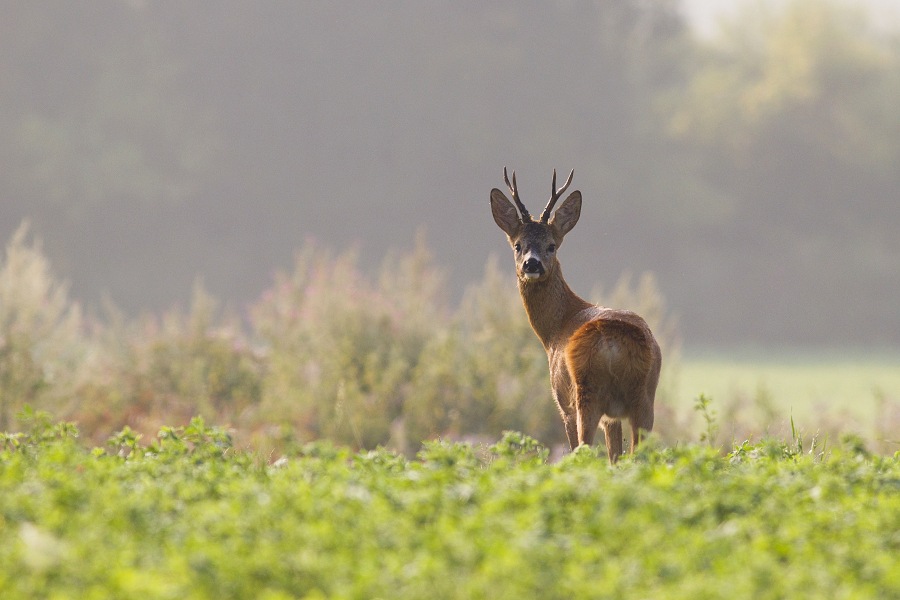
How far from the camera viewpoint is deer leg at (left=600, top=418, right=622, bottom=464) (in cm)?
633

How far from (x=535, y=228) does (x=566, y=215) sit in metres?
0.31

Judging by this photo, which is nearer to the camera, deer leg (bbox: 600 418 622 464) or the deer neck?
deer leg (bbox: 600 418 622 464)

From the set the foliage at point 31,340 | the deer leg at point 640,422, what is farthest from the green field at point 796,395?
the foliage at point 31,340

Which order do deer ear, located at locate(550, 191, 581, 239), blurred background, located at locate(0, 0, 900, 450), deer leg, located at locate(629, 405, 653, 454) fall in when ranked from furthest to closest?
blurred background, located at locate(0, 0, 900, 450)
deer ear, located at locate(550, 191, 581, 239)
deer leg, located at locate(629, 405, 653, 454)

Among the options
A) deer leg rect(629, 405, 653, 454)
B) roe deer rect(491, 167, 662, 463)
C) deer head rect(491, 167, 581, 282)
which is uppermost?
deer head rect(491, 167, 581, 282)

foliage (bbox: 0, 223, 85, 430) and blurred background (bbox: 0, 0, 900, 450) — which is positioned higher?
blurred background (bbox: 0, 0, 900, 450)

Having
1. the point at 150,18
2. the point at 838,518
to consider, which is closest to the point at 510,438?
the point at 838,518

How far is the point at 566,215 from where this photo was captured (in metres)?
7.39

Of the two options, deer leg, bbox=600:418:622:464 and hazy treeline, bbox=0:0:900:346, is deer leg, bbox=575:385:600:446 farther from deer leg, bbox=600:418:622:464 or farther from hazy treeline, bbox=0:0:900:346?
hazy treeline, bbox=0:0:900:346

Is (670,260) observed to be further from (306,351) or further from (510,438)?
(510,438)

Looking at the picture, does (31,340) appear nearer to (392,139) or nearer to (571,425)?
(571,425)

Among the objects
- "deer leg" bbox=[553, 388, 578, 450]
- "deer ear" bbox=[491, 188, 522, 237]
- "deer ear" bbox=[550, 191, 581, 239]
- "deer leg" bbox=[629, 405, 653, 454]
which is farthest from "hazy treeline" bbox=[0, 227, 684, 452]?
"deer leg" bbox=[629, 405, 653, 454]

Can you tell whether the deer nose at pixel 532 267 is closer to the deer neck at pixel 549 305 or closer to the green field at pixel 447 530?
the deer neck at pixel 549 305

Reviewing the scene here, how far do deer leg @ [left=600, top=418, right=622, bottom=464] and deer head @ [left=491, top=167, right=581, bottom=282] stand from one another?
0.96m
